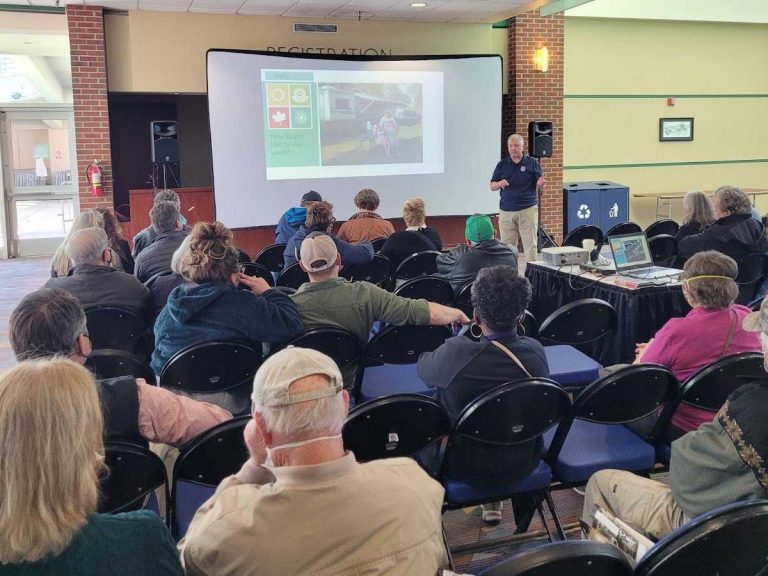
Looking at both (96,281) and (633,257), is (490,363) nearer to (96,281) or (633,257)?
(96,281)

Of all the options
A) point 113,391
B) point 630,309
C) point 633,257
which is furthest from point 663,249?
point 113,391

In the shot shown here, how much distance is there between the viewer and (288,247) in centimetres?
594

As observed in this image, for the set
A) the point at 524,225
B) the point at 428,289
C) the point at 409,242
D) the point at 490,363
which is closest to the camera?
the point at 490,363

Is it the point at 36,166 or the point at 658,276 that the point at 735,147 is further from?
the point at 36,166

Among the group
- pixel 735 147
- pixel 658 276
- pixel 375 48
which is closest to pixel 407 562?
pixel 658 276

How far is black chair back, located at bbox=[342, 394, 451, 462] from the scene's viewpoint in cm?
228

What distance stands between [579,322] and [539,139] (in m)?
6.83

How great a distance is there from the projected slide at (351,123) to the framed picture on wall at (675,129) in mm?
4436

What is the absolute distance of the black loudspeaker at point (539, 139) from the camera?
10125mm

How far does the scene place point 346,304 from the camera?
3.44 m

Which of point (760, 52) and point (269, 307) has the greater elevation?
point (760, 52)

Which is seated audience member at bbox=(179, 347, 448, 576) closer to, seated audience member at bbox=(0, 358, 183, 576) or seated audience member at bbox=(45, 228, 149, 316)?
seated audience member at bbox=(0, 358, 183, 576)

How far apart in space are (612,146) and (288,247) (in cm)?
773

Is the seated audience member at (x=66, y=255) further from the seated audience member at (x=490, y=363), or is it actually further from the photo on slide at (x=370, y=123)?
the photo on slide at (x=370, y=123)
